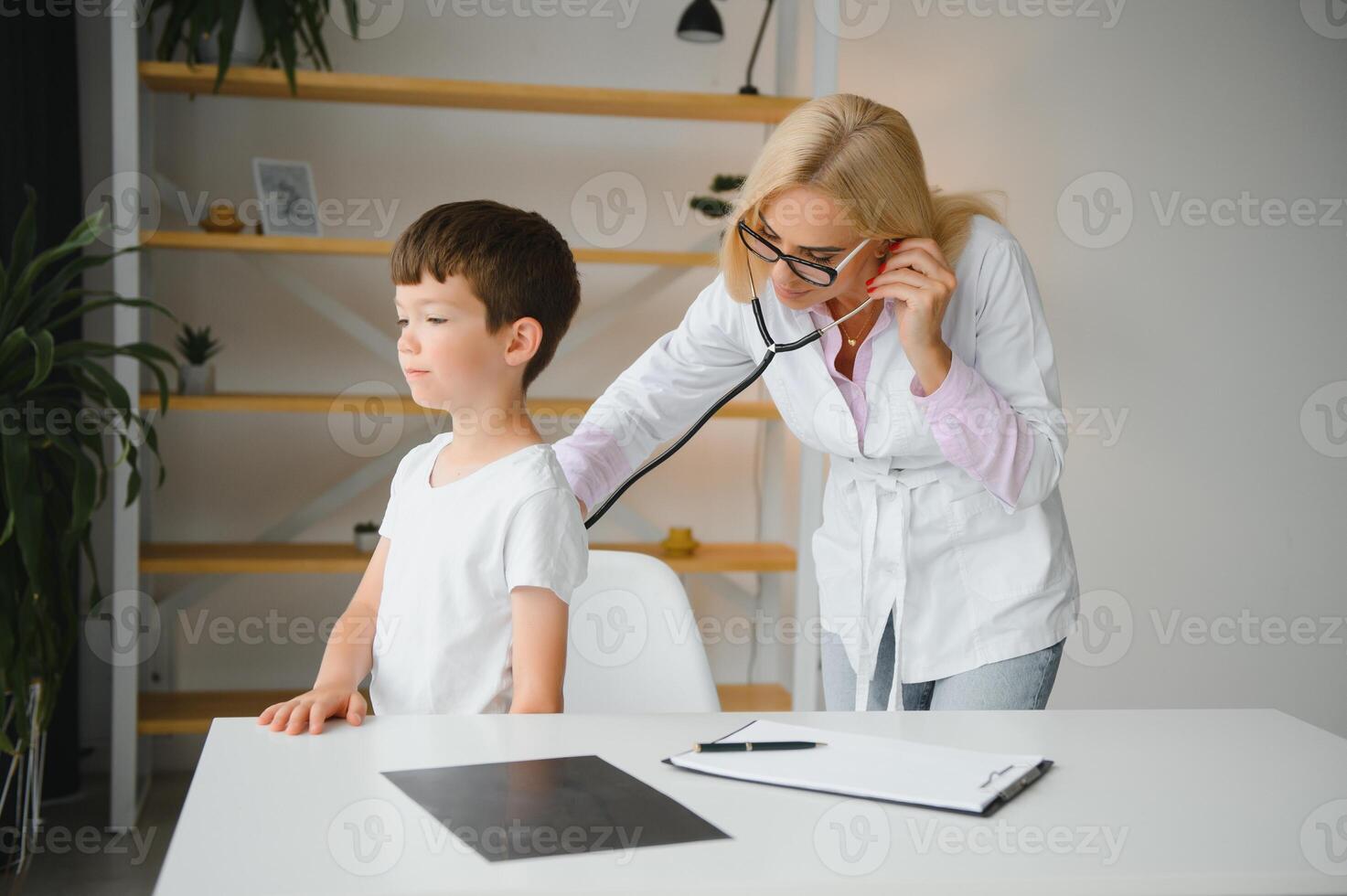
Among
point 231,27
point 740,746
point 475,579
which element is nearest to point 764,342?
point 475,579

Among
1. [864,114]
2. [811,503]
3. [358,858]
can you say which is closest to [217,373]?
[811,503]

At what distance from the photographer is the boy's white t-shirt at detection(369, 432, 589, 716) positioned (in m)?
1.30

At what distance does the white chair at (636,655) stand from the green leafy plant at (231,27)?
67.5 inches

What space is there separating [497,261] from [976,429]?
1.92 ft

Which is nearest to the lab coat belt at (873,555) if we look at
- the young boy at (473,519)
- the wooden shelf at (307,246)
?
the young boy at (473,519)

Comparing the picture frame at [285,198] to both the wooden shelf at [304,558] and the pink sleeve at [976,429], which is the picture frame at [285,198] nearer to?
the wooden shelf at [304,558]

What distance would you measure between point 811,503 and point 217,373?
1.61 metres

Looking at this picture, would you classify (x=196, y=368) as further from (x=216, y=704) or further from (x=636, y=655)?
(x=636, y=655)

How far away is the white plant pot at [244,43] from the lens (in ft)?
9.04

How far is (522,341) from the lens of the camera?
4.57 feet

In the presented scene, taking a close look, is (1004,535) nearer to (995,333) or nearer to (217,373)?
(995,333)

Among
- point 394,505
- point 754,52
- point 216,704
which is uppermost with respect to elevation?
point 754,52

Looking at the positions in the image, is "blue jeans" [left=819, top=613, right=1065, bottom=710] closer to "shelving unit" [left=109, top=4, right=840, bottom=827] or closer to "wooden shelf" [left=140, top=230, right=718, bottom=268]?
"shelving unit" [left=109, top=4, right=840, bottom=827]

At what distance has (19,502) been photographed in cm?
221
